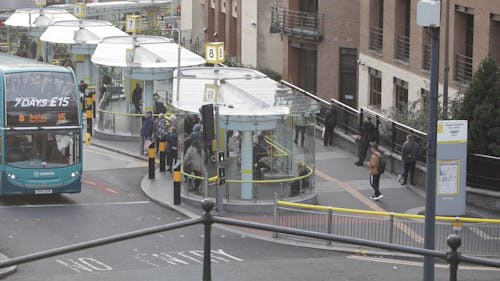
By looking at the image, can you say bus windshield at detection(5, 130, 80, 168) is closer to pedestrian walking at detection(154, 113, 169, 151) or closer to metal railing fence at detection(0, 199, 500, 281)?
pedestrian walking at detection(154, 113, 169, 151)

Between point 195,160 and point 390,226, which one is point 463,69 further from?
point 390,226

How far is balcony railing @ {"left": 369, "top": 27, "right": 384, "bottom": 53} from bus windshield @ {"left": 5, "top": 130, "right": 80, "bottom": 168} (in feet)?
56.4

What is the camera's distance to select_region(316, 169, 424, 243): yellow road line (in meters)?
23.6

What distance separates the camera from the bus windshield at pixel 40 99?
2842cm

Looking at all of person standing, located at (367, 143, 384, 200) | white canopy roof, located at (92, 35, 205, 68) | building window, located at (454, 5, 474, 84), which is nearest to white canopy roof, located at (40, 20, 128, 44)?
white canopy roof, located at (92, 35, 205, 68)

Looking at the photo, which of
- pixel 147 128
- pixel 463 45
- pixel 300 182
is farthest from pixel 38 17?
pixel 300 182

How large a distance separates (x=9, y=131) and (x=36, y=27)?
28798mm

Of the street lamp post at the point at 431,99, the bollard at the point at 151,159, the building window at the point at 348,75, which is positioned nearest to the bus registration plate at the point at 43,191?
the bollard at the point at 151,159

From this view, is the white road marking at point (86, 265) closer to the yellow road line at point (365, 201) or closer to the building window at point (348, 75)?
the yellow road line at point (365, 201)

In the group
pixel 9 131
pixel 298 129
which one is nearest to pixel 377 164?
pixel 298 129

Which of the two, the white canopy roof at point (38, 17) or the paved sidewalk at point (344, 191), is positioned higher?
the white canopy roof at point (38, 17)

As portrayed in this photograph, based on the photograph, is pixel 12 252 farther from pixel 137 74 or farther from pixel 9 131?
pixel 137 74

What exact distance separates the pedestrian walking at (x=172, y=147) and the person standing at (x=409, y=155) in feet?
22.9

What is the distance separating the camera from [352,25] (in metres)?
47.1
